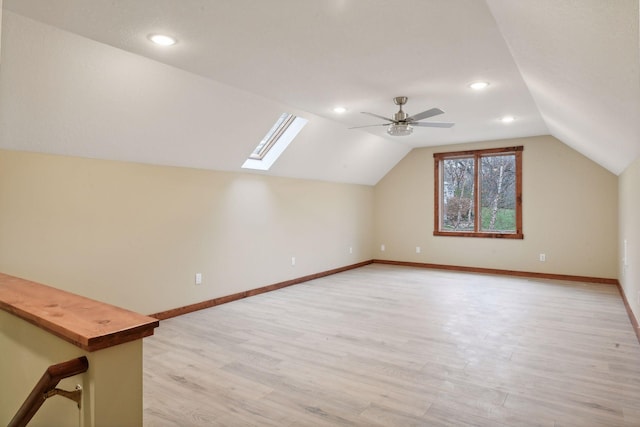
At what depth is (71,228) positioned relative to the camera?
3471 mm

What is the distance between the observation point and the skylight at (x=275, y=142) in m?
5.04

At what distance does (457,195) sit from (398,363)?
4947 mm

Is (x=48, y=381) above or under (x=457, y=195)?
under

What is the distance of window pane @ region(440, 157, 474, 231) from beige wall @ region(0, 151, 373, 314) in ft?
8.58

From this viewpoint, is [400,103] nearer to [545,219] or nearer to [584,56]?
[584,56]

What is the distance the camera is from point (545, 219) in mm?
6383

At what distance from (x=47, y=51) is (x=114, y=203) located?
1535 mm

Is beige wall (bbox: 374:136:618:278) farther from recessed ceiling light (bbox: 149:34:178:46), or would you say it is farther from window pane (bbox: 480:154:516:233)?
recessed ceiling light (bbox: 149:34:178:46)

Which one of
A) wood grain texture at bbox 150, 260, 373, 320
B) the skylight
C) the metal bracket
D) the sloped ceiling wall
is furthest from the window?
the metal bracket

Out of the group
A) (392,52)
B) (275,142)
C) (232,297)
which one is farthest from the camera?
(275,142)

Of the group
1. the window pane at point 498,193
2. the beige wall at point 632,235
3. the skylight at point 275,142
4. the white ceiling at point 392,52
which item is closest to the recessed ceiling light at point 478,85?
the white ceiling at point 392,52

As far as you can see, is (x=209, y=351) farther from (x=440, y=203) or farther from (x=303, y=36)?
(x=440, y=203)

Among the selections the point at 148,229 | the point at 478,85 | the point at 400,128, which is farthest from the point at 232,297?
the point at 478,85

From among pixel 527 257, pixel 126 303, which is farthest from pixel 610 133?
pixel 126 303
